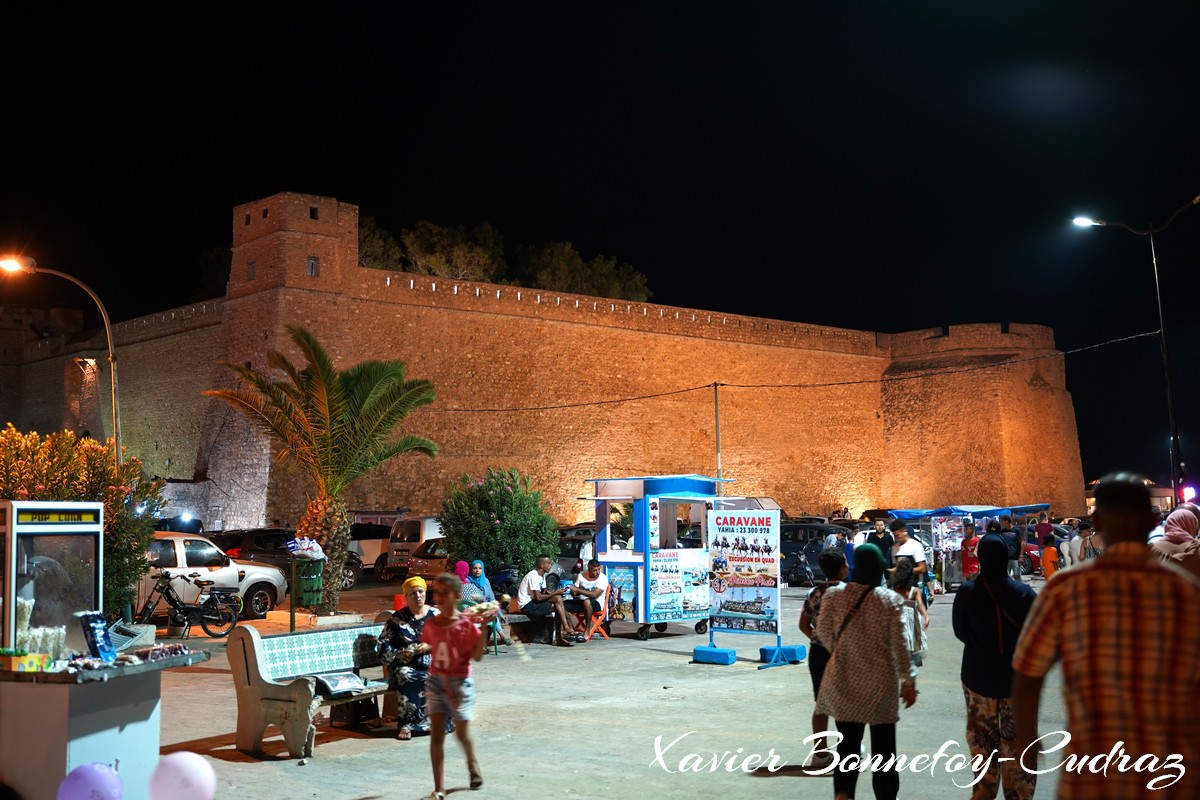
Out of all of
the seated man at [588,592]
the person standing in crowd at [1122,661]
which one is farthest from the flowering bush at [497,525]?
the person standing in crowd at [1122,661]

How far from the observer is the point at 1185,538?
6871mm

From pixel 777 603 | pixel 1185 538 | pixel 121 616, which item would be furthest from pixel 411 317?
pixel 1185 538

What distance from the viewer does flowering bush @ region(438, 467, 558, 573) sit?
1606 centimetres

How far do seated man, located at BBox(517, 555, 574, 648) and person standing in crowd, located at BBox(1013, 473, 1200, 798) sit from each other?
31.7 feet

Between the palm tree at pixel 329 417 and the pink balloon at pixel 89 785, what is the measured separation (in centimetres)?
997

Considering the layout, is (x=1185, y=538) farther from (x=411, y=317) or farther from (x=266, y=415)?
(x=411, y=317)

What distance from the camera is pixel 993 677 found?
16.5ft

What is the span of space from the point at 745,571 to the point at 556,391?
23.6 m

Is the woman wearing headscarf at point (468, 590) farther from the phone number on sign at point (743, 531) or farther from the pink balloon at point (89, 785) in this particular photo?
the pink balloon at point (89, 785)

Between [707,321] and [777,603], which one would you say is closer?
[777,603]

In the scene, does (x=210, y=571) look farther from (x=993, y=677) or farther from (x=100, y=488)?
(x=993, y=677)

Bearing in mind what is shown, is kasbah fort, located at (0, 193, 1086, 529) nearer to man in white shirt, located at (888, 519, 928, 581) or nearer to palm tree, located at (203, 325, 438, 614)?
palm tree, located at (203, 325, 438, 614)

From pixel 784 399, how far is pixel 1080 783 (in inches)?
1534

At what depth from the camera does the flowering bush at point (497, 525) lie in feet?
52.7
